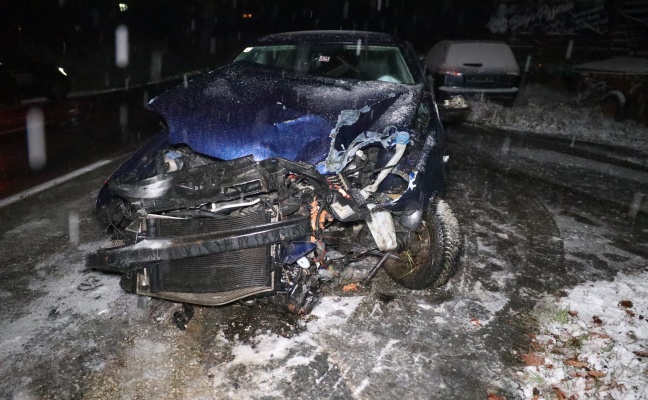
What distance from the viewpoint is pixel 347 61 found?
427 centimetres

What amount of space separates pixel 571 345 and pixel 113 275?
3474mm

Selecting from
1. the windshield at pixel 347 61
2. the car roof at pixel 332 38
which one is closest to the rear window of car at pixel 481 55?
the car roof at pixel 332 38

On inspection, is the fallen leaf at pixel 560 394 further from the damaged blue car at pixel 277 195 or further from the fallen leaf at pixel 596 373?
the damaged blue car at pixel 277 195

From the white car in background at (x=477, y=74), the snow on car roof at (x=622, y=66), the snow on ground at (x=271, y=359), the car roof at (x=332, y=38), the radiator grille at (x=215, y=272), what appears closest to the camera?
the snow on ground at (x=271, y=359)

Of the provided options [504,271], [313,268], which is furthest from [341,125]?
[504,271]

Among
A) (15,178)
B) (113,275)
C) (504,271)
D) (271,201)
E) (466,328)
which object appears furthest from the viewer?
(15,178)

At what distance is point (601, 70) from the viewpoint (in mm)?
9781

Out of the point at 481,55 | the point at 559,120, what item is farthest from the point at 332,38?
the point at 559,120

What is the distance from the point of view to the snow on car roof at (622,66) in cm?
918

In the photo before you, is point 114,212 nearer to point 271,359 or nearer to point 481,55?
point 271,359

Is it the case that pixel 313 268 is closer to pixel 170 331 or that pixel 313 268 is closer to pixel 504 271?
pixel 170 331

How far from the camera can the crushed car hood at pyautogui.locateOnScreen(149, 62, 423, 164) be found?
2.79 metres

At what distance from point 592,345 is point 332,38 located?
11.6 ft

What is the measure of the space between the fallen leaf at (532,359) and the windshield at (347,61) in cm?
258
